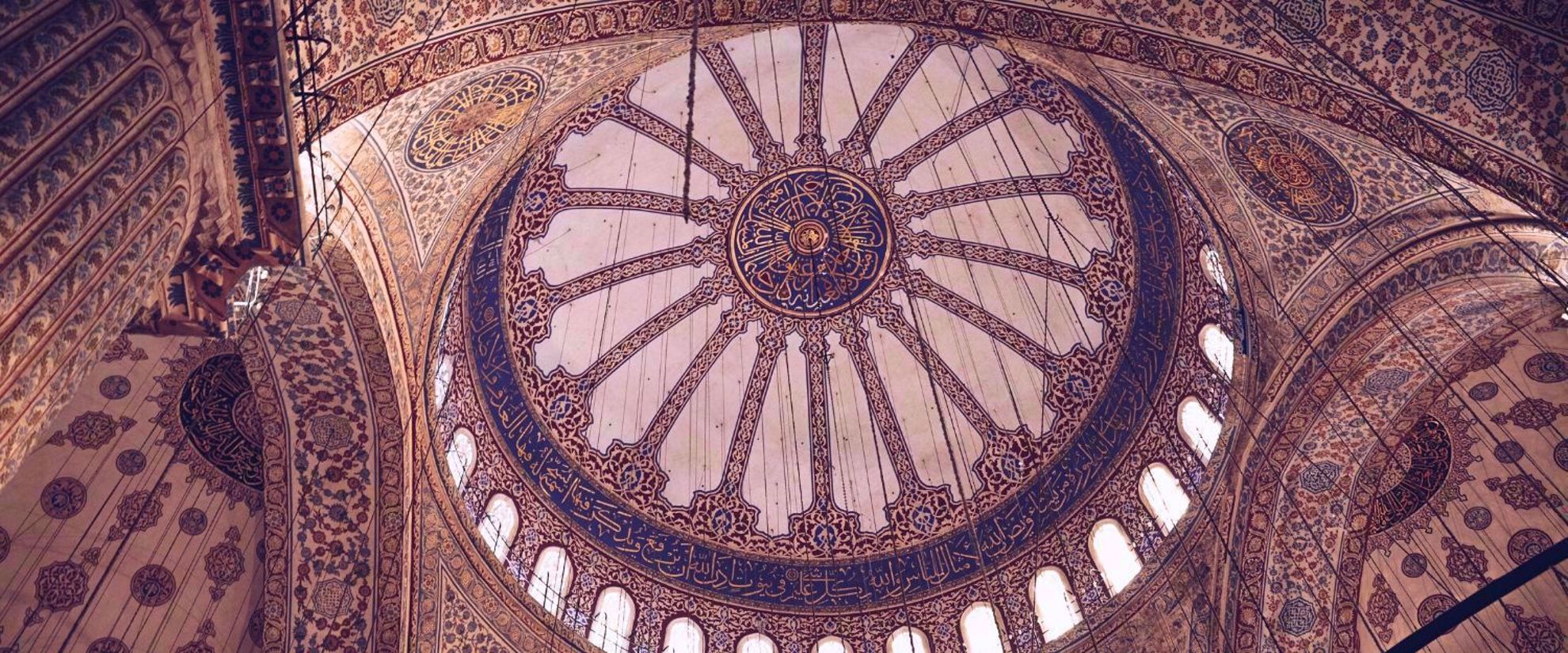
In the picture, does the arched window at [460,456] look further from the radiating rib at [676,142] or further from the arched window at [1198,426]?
the arched window at [1198,426]

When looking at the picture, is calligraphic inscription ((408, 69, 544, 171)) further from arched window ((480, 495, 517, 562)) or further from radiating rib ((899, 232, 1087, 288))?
radiating rib ((899, 232, 1087, 288))

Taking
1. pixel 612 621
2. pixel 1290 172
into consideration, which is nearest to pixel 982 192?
pixel 1290 172

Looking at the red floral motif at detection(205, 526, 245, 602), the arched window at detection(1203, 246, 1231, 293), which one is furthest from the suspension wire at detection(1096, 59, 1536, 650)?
the red floral motif at detection(205, 526, 245, 602)

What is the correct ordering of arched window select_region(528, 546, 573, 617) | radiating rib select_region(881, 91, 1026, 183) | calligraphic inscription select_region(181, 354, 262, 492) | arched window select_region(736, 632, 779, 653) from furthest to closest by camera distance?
radiating rib select_region(881, 91, 1026, 183)
arched window select_region(736, 632, 779, 653)
arched window select_region(528, 546, 573, 617)
calligraphic inscription select_region(181, 354, 262, 492)

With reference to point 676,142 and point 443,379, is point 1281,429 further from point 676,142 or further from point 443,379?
point 443,379

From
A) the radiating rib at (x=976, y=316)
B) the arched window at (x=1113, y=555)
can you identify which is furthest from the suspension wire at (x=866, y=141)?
the arched window at (x=1113, y=555)

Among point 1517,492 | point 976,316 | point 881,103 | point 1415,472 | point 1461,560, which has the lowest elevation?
point 1461,560
